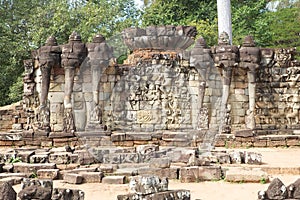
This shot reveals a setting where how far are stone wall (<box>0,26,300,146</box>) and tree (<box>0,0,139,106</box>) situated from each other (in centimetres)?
657

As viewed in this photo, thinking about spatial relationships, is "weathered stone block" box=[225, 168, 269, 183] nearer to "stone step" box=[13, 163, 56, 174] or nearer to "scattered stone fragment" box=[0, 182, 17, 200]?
"stone step" box=[13, 163, 56, 174]

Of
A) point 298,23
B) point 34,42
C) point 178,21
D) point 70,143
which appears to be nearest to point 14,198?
point 70,143

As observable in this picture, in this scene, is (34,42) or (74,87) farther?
(34,42)

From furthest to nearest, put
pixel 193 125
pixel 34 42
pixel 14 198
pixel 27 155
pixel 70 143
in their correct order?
pixel 34 42 < pixel 193 125 < pixel 70 143 < pixel 27 155 < pixel 14 198

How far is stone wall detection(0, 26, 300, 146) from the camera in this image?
40.8 feet

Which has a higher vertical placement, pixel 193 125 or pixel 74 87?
pixel 74 87

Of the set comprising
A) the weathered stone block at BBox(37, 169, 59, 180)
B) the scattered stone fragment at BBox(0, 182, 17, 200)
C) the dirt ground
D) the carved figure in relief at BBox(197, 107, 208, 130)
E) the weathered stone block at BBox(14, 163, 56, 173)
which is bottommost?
the dirt ground

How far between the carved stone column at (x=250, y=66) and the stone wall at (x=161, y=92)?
0.03 m

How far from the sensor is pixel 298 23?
A: 2344 cm

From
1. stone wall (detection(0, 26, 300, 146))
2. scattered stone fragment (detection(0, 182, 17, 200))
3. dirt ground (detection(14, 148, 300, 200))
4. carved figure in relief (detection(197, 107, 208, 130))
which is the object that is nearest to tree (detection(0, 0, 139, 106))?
stone wall (detection(0, 26, 300, 146))

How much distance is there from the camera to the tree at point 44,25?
64.5 feet

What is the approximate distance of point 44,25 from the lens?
68.6 ft

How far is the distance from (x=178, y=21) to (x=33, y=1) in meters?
7.32

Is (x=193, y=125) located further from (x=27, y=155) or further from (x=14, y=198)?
(x=14, y=198)
